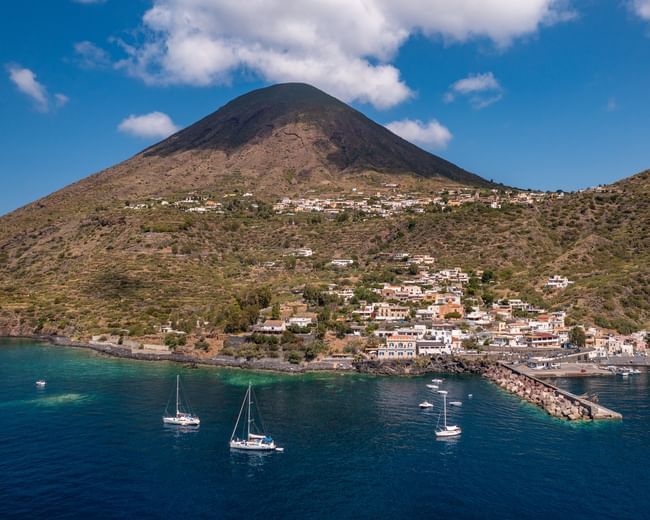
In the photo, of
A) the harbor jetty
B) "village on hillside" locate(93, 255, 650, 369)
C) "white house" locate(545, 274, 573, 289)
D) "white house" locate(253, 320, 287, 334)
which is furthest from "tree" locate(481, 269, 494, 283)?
"white house" locate(253, 320, 287, 334)

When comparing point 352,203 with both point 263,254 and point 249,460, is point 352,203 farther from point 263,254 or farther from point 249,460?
point 249,460

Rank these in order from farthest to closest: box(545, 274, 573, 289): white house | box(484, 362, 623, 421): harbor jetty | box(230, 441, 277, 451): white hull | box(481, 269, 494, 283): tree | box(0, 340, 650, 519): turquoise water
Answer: box(481, 269, 494, 283): tree < box(545, 274, 573, 289): white house < box(484, 362, 623, 421): harbor jetty < box(230, 441, 277, 451): white hull < box(0, 340, 650, 519): turquoise water

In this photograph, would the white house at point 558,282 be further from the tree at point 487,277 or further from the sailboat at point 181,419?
the sailboat at point 181,419

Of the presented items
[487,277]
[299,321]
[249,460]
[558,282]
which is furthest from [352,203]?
[249,460]

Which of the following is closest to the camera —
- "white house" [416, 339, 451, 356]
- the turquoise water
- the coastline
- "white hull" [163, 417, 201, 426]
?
the turquoise water

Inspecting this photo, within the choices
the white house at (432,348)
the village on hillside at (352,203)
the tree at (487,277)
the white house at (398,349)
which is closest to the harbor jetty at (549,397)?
the white house at (432,348)

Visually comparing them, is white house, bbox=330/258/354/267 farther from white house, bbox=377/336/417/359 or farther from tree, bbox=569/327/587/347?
tree, bbox=569/327/587/347
